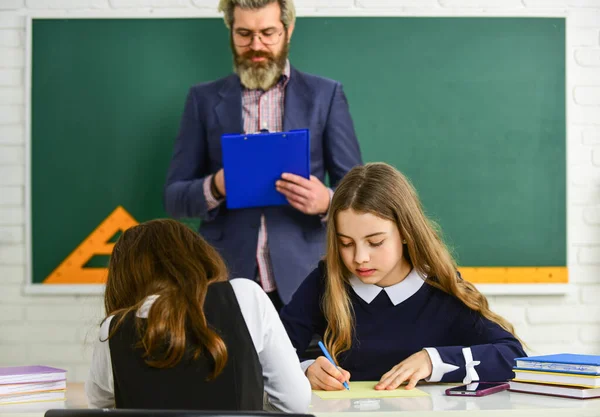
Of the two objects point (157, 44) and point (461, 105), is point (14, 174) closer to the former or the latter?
point (157, 44)

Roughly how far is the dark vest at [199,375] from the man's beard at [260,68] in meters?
1.54

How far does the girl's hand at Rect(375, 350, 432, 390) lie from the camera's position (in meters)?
1.76

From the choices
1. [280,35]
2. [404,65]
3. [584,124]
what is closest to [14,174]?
[280,35]

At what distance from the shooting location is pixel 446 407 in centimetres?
151

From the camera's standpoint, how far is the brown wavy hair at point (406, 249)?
81.7 inches

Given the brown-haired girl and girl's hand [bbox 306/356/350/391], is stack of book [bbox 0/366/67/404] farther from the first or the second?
girl's hand [bbox 306/356/350/391]

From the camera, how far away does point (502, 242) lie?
135 inches

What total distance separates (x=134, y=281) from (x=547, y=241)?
2.41 m

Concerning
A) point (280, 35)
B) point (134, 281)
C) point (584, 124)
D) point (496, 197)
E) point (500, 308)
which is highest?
point (280, 35)

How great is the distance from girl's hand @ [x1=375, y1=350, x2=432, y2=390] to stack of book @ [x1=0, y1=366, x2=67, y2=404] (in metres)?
0.69

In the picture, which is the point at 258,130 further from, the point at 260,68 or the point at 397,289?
the point at 397,289

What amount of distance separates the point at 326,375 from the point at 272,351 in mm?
328

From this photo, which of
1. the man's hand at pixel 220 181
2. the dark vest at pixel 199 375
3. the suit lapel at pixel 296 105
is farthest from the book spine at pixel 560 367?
the suit lapel at pixel 296 105

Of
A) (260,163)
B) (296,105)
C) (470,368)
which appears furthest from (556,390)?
(296,105)
